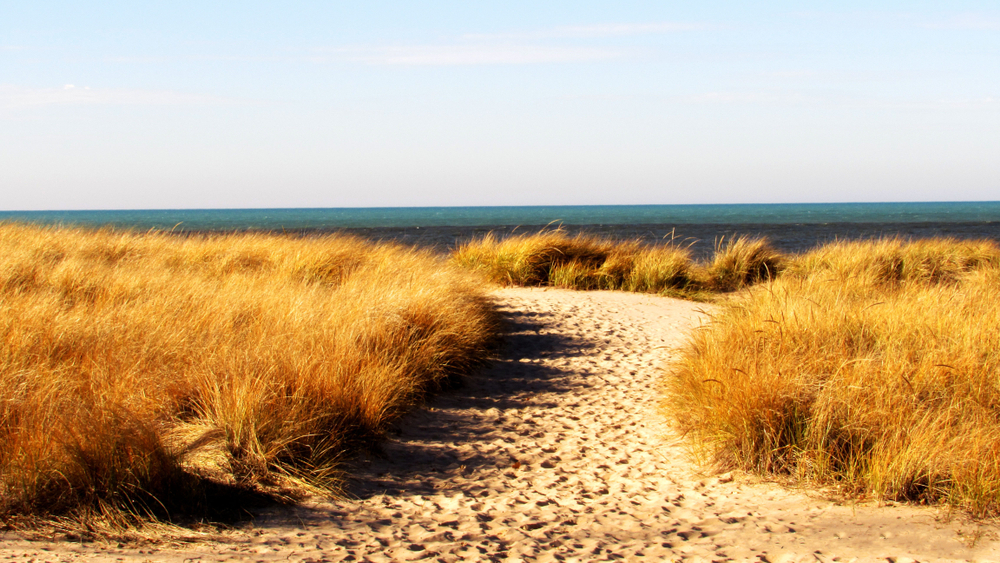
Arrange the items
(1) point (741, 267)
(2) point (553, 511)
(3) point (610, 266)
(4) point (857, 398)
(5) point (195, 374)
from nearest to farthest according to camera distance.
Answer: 1. (2) point (553, 511)
2. (4) point (857, 398)
3. (5) point (195, 374)
4. (3) point (610, 266)
5. (1) point (741, 267)

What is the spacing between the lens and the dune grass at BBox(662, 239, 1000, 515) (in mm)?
3637

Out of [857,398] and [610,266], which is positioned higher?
[610,266]

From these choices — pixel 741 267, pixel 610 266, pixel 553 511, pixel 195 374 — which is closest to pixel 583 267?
pixel 610 266

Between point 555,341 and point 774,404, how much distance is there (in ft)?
12.9

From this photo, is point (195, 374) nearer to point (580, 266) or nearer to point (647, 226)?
point (580, 266)

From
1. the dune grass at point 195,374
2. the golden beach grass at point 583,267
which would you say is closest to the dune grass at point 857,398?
the dune grass at point 195,374

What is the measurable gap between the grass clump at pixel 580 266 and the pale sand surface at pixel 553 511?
6272 millimetres

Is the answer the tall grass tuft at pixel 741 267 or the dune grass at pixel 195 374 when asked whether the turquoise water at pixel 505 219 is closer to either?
the tall grass tuft at pixel 741 267

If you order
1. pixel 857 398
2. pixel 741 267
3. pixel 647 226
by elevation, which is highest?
pixel 647 226

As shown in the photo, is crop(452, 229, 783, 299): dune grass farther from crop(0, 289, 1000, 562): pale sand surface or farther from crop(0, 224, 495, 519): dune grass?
crop(0, 289, 1000, 562): pale sand surface

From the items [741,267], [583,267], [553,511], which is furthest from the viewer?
[741,267]

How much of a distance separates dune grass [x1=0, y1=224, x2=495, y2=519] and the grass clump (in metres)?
3.79

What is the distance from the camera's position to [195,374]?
14.6 ft

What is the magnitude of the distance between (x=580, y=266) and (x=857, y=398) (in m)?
8.29
